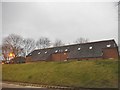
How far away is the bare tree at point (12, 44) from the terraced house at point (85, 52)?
14.3 m

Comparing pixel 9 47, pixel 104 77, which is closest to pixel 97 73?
pixel 104 77

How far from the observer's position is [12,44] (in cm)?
7425

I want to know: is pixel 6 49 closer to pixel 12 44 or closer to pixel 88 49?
pixel 12 44

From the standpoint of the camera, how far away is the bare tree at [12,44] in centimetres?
7119

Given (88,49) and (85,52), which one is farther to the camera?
(88,49)

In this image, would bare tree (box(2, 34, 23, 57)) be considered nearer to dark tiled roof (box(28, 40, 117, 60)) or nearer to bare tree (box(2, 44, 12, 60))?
bare tree (box(2, 44, 12, 60))

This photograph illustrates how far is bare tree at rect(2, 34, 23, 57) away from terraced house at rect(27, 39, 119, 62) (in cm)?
1434

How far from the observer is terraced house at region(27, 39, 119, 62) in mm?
46062

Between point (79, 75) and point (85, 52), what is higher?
point (85, 52)

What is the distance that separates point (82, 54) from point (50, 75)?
69.9 feet

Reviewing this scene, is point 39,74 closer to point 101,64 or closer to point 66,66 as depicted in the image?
point 66,66

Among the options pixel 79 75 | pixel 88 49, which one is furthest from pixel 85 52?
pixel 79 75

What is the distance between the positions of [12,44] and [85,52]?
34.7 meters

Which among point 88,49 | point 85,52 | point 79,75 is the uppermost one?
point 88,49
